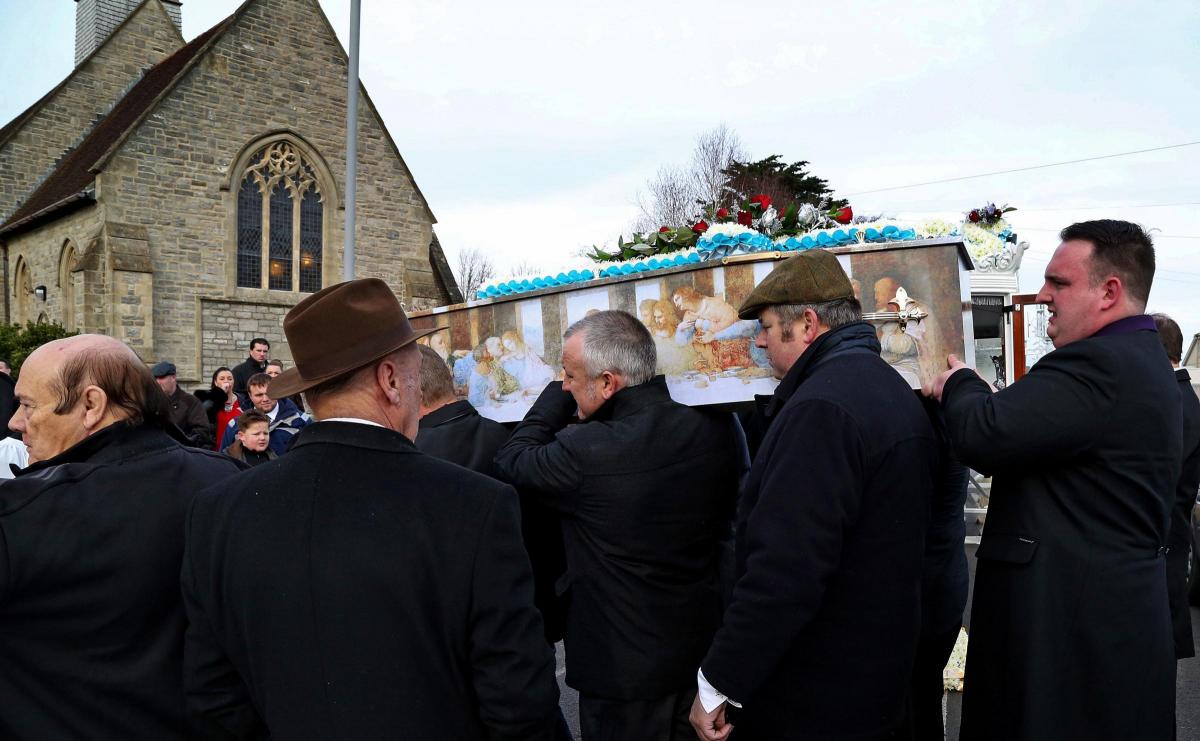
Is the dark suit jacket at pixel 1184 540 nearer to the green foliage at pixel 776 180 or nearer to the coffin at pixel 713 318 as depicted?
the coffin at pixel 713 318

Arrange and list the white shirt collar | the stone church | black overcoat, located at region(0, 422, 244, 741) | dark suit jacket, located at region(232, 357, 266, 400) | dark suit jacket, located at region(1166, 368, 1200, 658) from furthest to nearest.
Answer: the stone church → dark suit jacket, located at region(232, 357, 266, 400) → dark suit jacket, located at region(1166, 368, 1200, 658) → black overcoat, located at region(0, 422, 244, 741) → the white shirt collar

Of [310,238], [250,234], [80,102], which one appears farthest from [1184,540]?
[80,102]

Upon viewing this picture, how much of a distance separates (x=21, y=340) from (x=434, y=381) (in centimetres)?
1718

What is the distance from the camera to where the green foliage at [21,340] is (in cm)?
1655

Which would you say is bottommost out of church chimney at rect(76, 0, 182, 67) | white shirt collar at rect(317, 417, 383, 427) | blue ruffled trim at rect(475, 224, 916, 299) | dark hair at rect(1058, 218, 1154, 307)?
white shirt collar at rect(317, 417, 383, 427)

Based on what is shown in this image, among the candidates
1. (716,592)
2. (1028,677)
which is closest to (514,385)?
(716,592)

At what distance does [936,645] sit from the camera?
11.0 feet

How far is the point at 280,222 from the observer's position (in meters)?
20.9

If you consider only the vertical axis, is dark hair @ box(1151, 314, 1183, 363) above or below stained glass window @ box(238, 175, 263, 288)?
below

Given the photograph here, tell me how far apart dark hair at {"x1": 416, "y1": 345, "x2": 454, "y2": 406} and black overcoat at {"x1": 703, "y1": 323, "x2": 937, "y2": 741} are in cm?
140

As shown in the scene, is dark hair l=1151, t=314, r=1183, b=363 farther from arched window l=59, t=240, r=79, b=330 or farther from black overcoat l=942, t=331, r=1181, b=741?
arched window l=59, t=240, r=79, b=330

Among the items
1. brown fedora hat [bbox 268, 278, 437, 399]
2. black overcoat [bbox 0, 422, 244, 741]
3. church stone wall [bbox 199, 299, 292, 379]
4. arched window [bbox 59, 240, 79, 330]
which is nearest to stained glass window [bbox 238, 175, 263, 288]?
church stone wall [bbox 199, 299, 292, 379]

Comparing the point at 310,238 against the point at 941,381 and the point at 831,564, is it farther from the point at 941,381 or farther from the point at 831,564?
the point at 831,564

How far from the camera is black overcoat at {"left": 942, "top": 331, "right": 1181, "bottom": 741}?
247cm
